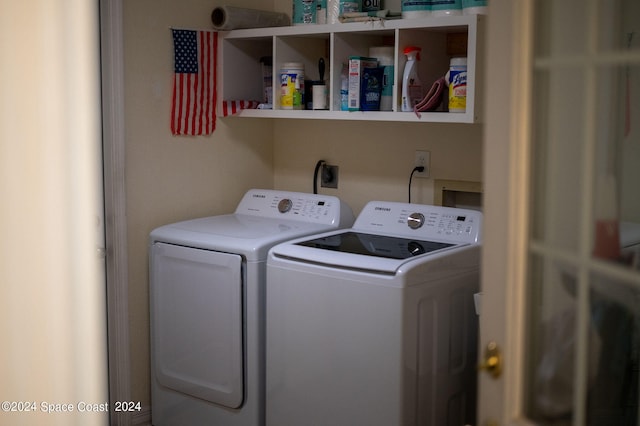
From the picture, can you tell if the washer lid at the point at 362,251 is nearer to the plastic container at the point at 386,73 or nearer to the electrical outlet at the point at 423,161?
the electrical outlet at the point at 423,161

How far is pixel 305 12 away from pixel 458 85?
89cm

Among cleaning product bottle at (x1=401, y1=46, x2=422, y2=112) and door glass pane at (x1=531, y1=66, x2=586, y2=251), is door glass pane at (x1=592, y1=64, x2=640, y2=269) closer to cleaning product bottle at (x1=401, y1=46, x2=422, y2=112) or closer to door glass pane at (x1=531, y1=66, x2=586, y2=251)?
door glass pane at (x1=531, y1=66, x2=586, y2=251)

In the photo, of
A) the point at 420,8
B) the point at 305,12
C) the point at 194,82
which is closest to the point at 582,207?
the point at 420,8

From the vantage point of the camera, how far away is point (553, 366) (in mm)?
1450

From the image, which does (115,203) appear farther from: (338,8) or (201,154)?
(338,8)

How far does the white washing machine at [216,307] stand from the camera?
3.03 metres

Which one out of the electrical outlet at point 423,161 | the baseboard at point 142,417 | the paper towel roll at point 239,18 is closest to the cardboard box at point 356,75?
the electrical outlet at point 423,161

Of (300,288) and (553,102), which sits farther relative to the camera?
(300,288)

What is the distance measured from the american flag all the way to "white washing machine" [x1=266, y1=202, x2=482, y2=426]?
854 millimetres

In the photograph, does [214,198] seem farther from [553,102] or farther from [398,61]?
[553,102]

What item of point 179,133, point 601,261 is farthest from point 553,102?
point 179,133

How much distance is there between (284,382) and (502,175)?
168cm

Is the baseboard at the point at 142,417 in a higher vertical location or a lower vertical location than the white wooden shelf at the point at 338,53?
lower

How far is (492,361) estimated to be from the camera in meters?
1.54
